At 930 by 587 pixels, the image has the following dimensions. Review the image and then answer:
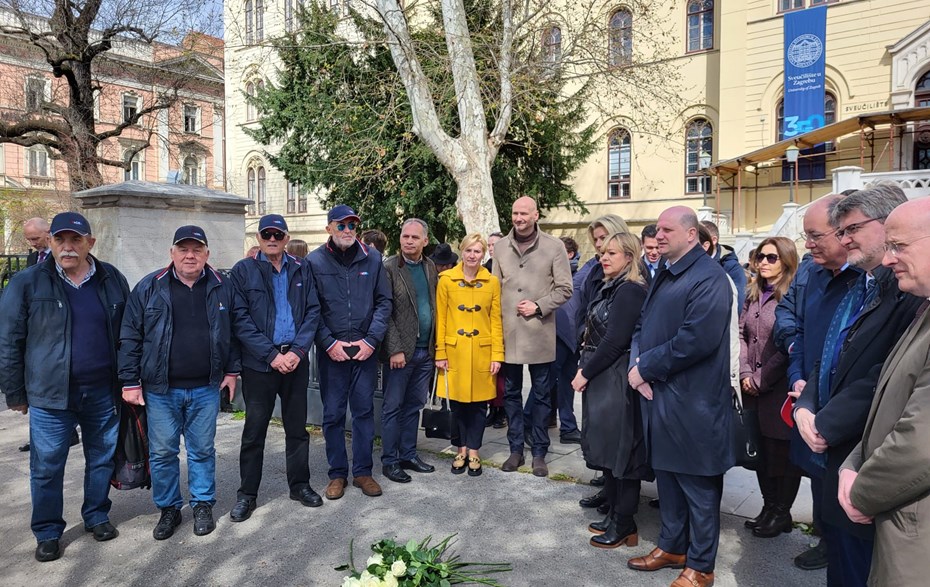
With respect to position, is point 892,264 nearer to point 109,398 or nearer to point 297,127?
point 109,398

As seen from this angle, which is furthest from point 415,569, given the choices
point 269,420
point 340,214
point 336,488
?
point 340,214

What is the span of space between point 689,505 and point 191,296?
3483mm

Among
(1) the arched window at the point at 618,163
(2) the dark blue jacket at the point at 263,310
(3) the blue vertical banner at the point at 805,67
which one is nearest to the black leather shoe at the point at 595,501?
(2) the dark blue jacket at the point at 263,310

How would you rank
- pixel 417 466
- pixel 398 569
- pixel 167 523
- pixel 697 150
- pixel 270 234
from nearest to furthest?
pixel 398 569, pixel 167 523, pixel 270 234, pixel 417 466, pixel 697 150

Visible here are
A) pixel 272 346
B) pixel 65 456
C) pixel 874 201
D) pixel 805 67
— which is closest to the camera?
pixel 874 201

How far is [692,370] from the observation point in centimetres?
371

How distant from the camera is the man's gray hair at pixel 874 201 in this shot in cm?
289

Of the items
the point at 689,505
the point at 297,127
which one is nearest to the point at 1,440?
the point at 689,505

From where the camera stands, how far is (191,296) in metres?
4.62

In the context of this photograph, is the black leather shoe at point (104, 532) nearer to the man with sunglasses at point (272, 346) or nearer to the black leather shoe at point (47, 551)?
the black leather shoe at point (47, 551)

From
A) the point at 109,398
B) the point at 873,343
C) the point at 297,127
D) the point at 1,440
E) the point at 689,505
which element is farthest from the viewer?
the point at 297,127

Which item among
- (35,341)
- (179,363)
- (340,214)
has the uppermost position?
(340,214)

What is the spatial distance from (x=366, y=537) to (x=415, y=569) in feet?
3.62

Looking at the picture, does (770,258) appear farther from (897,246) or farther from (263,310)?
(263,310)
